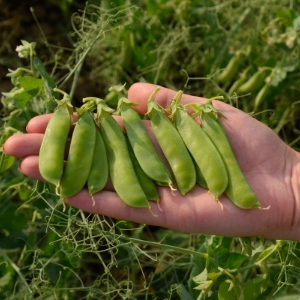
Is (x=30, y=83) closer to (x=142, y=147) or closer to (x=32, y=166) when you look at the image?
(x=32, y=166)

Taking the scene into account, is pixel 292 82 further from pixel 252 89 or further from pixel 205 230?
pixel 205 230

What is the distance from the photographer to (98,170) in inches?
69.2

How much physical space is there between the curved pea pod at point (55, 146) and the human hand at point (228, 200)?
0.05 meters

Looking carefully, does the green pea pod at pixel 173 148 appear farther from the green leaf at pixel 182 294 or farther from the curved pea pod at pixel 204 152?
the green leaf at pixel 182 294

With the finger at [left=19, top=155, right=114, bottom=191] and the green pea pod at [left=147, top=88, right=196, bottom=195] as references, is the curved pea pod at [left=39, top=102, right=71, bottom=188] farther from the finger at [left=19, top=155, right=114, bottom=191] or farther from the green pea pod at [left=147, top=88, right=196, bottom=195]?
the green pea pod at [left=147, top=88, right=196, bottom=195]

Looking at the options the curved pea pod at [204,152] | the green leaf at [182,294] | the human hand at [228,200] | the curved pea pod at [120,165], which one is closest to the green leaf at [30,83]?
the human hand at [228,200]

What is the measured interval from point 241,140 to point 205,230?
0.36m

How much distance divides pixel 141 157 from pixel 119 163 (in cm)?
8

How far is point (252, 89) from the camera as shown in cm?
292

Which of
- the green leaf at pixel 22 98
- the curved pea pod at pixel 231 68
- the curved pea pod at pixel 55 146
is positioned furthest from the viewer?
the curved pea pod at pixel 231 68

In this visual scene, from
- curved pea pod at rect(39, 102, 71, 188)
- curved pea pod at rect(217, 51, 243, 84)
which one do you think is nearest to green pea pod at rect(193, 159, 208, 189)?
curved pea pod at rect(39, 102, 71, 188)

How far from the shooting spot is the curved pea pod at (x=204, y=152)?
1770mm

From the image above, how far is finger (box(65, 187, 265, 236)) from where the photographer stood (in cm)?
174

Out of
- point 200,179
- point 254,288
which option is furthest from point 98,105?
point 254,288
